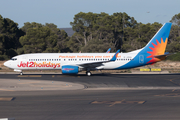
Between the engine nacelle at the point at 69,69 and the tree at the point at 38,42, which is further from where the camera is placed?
the tree at the point at 38,42

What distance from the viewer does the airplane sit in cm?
3384

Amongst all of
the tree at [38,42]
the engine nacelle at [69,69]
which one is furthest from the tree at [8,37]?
the engine nacelle at [69,69]

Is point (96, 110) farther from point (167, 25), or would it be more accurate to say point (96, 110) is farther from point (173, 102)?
point (167, 25)

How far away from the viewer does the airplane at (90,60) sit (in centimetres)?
3384

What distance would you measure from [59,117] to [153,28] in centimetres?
8174

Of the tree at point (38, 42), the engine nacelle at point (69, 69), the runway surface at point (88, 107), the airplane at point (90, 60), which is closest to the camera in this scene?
the runway surface at point (88, 107)

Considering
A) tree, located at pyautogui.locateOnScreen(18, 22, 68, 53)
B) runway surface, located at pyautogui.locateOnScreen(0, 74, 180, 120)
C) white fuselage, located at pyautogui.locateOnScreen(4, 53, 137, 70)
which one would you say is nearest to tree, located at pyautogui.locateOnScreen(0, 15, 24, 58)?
tree, located at pyautogui.locateOnScreen(18, 22, 68, 53)

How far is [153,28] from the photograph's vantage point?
288 feet

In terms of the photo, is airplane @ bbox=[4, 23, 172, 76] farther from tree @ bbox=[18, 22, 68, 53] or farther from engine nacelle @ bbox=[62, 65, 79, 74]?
tree @ bbox=[18, 22, 68, 53]

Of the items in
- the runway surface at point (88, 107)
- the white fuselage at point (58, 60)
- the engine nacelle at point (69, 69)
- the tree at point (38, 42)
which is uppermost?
the tree at point (38, 42)

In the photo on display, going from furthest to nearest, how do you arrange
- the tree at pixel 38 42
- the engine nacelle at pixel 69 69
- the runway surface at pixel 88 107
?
the tree at pixel 38 42, the engine nacelle at pixel 69 69, the runway surface at pixel 88 107

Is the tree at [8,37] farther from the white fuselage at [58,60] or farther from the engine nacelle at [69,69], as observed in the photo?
the engine nacelle at [69,69]

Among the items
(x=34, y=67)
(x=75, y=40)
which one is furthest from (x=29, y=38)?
(x=34, y=67)

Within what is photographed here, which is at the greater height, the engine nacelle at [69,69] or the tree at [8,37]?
the tree at [8,37]
